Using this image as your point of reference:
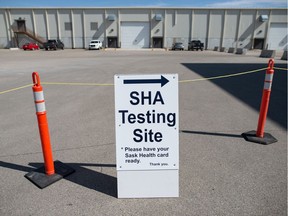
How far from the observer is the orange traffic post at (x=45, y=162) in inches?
120

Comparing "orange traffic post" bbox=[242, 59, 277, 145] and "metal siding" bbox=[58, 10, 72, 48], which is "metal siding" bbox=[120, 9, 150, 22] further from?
"orange traffic post" bbox=[242, 59, 277, 145]

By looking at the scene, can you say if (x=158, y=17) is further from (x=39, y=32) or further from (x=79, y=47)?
(x=39, y=32)

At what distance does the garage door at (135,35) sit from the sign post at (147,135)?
54.3 meters

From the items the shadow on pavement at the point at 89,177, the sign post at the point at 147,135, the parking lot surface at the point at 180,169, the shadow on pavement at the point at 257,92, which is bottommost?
the shadow on pavement at the point at 89,177

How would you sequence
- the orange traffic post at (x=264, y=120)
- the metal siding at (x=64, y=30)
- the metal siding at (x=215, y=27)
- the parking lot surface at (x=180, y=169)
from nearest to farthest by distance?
the parking lot surface at (x=180, y=169) → the orange traffic post at (x=264, y=120) → the metal siding at (x=64, y=30) → the metal siding at (x=215, y=27)

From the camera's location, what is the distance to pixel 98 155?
13.0 ft

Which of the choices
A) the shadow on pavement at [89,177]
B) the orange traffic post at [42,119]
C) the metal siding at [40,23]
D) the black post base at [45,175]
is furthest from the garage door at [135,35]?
the orange traffic post at [42,119]

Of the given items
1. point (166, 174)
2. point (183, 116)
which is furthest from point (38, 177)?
point (183, 116)

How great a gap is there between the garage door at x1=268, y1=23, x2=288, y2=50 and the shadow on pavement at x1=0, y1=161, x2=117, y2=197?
2422 inches

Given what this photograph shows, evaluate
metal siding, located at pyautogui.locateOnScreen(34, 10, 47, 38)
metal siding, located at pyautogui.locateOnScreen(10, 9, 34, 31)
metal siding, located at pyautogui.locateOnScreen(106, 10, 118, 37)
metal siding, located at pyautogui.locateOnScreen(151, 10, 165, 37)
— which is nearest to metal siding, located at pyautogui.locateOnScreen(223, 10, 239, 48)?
metal siding, located at pyautogui.locateOnScreen(151, 10, 165, 37)

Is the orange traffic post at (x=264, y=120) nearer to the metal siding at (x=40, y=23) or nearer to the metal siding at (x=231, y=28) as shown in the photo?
the metal siding at (x=231, y=28)

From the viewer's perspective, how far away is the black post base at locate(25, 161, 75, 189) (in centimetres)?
320

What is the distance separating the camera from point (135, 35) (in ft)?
179

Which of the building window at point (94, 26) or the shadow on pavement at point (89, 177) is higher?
the building window at point (94, 26)
